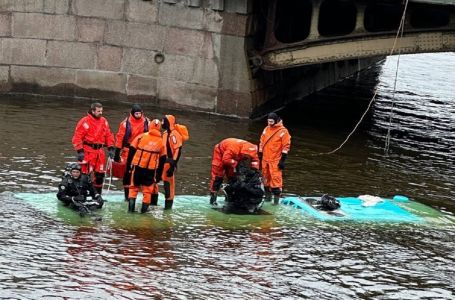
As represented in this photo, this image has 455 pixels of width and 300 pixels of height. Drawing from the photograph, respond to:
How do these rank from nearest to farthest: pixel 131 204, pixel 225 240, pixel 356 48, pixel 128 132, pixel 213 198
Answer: pixel 225 240
pixel 131 204
pixel 128 132
pixel 213 198
pixel 356 48

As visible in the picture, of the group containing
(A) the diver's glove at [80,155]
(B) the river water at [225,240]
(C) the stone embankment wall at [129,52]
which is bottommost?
(B) the river water at [225,240]

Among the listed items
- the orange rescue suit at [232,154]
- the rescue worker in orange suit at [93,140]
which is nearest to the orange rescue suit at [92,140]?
the rescue worker in orange suit at [93,140]

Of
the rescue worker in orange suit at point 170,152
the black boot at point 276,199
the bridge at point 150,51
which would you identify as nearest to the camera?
the rescue worker in orange suit at point 170,152

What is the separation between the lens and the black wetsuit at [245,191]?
628 inches

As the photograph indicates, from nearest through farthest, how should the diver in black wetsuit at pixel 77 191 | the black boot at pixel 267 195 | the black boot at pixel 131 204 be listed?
the diver in black wetsuit at pixel 77 191 < the black boot at pixel 131 204 < the black boot at pixel 267 195

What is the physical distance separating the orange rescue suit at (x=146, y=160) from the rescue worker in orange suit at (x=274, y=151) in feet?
8.30

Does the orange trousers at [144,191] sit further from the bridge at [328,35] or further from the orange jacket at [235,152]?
the bridge at [328,35]

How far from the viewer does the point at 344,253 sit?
46.5 feet

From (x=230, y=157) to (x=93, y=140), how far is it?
2.26 metres

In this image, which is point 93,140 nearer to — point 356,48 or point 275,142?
point 275,142

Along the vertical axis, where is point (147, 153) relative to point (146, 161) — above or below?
above

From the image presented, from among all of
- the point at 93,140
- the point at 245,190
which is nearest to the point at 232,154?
the point at 245,190

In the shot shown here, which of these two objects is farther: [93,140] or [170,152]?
[93,140]

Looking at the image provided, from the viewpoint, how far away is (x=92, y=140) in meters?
15.8
